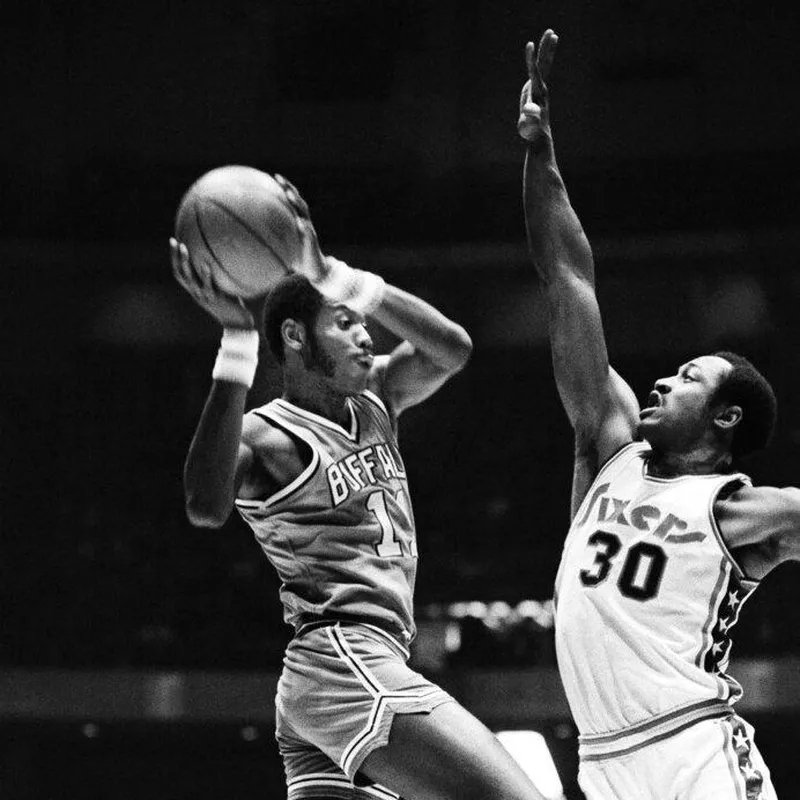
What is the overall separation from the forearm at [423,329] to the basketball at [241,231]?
347mm

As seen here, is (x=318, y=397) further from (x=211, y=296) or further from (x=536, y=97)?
(x=536, y=97)

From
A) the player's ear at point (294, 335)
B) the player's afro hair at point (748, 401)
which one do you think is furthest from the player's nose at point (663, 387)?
the player's ear at point (294, 335)

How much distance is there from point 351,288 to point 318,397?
1.18ft

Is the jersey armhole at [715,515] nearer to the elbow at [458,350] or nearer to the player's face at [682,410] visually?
the player's face at [682,410]

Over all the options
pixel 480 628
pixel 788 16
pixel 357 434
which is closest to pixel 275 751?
pixel 480 628

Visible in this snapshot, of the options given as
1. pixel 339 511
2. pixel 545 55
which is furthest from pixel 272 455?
pixel 545 55

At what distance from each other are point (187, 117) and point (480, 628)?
6581 millimetres

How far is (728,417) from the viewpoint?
3865 mm

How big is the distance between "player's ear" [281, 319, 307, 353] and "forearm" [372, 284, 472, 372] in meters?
0.26

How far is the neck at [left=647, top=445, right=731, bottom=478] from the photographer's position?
12.6 feet

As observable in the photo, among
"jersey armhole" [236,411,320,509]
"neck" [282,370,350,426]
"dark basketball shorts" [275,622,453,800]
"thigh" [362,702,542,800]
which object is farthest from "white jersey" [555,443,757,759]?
"neck" [282,370,350,426]

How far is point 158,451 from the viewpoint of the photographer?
48.2 ft

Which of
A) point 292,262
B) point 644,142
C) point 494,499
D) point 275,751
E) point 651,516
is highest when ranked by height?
point 644,142

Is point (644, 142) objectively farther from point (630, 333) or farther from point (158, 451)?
point (158, 451)
